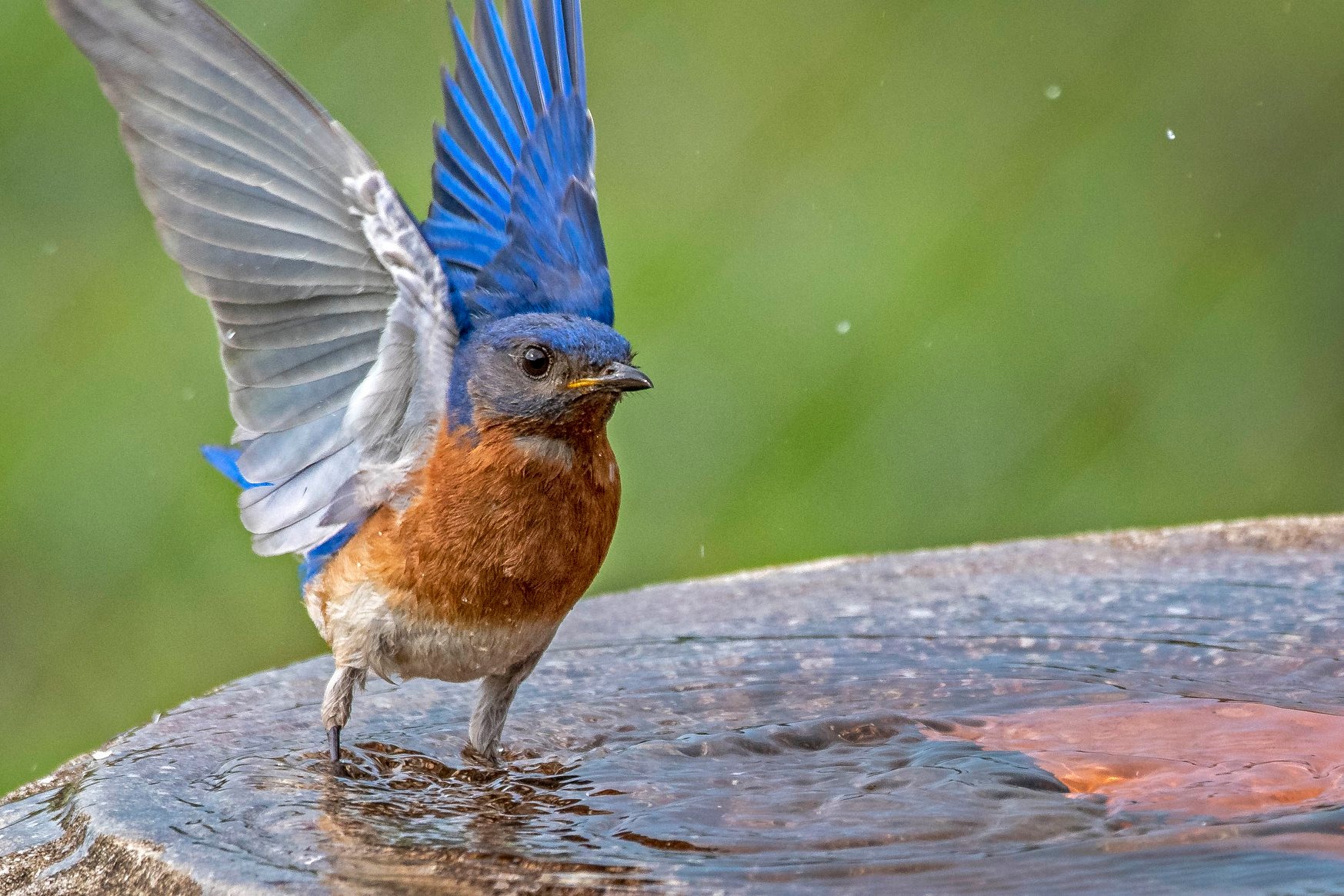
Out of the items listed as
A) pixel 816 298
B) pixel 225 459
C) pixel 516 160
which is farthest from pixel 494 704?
pixel 816 298

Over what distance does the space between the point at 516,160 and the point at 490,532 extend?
733mm

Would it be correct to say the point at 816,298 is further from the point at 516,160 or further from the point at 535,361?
the point at 535,361

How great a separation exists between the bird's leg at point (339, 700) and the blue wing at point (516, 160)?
1.98ft

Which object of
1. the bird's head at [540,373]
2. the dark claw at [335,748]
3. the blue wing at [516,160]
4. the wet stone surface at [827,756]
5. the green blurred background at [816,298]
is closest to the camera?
the wet stone surface at [827,756]

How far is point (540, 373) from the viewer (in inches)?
110

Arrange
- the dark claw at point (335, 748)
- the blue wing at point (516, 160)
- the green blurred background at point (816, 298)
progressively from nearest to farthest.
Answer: the dark claw at point (335, 748) < the blue wing at point (516, 160) < the green blurred background at point (816, 298)

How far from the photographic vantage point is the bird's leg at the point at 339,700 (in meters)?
2.79

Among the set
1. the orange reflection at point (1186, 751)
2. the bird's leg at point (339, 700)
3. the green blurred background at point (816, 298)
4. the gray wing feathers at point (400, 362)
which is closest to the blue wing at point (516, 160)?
the gray wing feathers at point (400, 362)

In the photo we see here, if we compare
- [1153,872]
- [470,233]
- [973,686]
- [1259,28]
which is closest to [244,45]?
[470,233]

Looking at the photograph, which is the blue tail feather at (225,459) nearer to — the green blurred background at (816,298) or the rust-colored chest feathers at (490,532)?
the rust-colored chest feathers at (490,532)

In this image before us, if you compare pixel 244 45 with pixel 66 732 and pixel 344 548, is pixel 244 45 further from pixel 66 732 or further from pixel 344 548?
pixel 66 732

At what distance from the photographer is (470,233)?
319 centimetres

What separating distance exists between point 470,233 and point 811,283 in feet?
11.6

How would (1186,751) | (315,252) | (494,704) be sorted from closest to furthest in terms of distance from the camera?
(1186,751) → (315,252) → (494,704)
